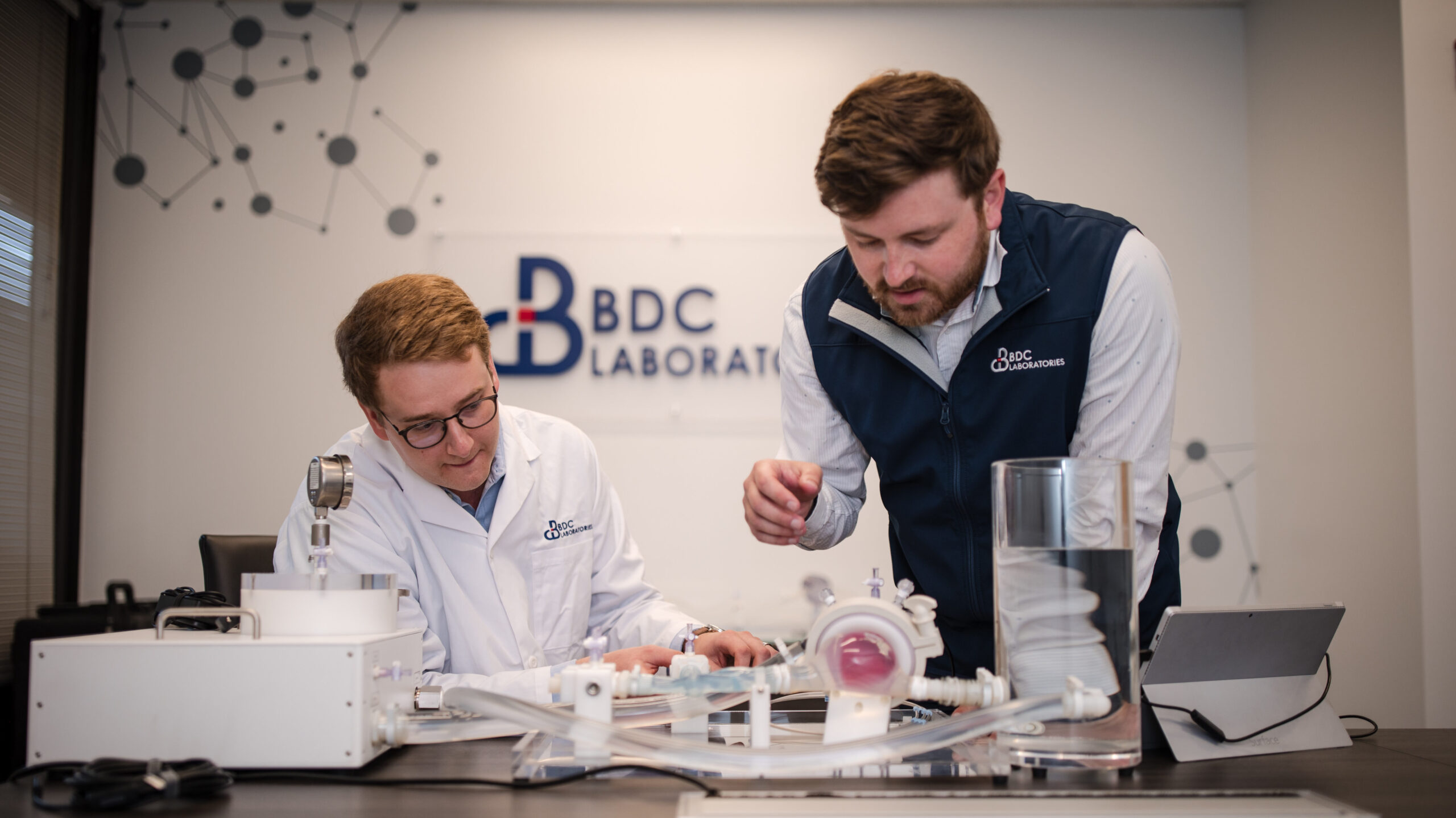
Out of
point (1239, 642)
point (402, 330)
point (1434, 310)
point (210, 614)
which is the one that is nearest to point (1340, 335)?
point (1434, 310)

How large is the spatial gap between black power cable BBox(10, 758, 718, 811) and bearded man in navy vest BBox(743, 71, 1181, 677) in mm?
516

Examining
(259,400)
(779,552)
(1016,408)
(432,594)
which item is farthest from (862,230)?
(259,400)

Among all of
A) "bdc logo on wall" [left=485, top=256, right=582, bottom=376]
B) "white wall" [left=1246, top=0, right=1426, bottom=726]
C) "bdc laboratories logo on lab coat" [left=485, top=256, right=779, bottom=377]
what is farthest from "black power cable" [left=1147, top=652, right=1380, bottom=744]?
"bdc logo on wall" [left=485, top=256, right=582, bottom=376]

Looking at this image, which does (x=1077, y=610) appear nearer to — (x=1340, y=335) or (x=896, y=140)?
(x=896, y=140)

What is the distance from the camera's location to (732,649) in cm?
154

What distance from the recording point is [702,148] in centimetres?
375

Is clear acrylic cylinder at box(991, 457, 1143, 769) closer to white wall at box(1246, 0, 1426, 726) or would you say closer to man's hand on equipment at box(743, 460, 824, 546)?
man's hand on equipment at box(743, 460, 824, 546)

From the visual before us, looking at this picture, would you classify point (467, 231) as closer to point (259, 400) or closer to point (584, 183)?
point (584, 183)

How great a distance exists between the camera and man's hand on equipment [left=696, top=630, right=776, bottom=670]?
153cm

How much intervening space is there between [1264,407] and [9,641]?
4.49 meters

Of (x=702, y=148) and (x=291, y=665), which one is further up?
(x=702, y=148)

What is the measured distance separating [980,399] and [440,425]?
0.93 m

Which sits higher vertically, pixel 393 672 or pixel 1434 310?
pixel 1434 310

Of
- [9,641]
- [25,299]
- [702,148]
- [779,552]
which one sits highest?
[702,148]
